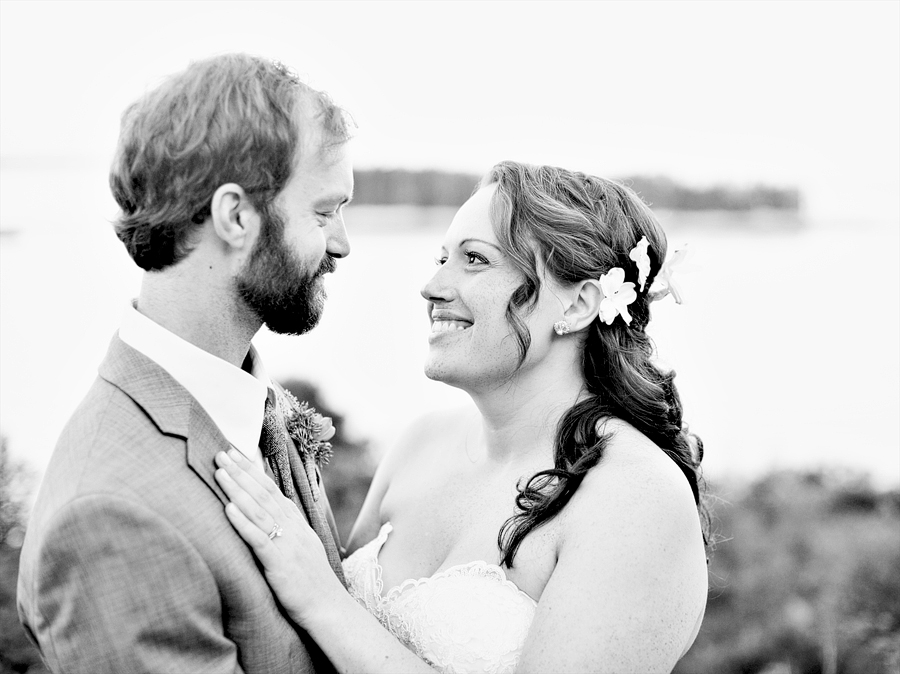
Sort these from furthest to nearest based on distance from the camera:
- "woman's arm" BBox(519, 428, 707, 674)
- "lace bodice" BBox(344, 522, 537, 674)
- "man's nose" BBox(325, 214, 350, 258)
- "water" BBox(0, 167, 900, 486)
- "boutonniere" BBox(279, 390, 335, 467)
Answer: "water" BBox(0, 167, 900, 486)
"boutonniere" BBox(279, 390, 335, 467)
"lace bodice" BBox(344, 522, 537, 674)
"man's nose" BBox(325, 214, 350, 258)
"woman's arm" BBox(519, 428, 707, 674)

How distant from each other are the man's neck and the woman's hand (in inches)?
13.5

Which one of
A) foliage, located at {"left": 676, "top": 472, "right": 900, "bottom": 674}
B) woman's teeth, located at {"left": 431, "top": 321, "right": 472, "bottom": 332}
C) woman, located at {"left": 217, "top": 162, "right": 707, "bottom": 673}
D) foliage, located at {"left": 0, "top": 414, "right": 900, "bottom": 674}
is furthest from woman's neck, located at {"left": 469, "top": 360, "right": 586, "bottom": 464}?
foliage, located at {"left": 676, "top": 472, "right": 900, "bottom": 674}

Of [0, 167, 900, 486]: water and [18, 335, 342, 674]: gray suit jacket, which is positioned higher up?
[18, 335, 342, 674]: gray suit jacket

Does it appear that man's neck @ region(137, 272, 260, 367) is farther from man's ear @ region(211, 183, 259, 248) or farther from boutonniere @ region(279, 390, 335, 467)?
boutonniere @ region(279, 390, 335, 467)

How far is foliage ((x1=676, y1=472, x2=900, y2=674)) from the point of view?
5.51 metres

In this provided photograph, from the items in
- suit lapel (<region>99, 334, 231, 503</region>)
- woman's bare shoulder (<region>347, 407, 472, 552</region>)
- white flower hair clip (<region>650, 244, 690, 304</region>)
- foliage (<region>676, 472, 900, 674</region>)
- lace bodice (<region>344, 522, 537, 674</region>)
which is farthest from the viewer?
foliage (<region>676, 472, 900, 674</region>)

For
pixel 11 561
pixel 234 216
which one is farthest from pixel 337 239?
pixel 11 561

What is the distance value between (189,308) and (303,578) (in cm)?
83

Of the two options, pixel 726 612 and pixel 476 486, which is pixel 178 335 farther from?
pixel 726 612

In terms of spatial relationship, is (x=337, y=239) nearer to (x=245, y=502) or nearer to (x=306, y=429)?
(x=306, y=429)

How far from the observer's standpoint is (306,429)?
313cm

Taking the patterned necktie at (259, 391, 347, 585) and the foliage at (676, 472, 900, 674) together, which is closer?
the patterned necktie at (259, 391, 347, 585)

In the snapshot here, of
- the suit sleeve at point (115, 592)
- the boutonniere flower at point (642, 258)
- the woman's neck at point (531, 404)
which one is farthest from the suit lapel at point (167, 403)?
the boutonniere flower at point (642, 258)

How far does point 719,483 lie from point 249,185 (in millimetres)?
5320
